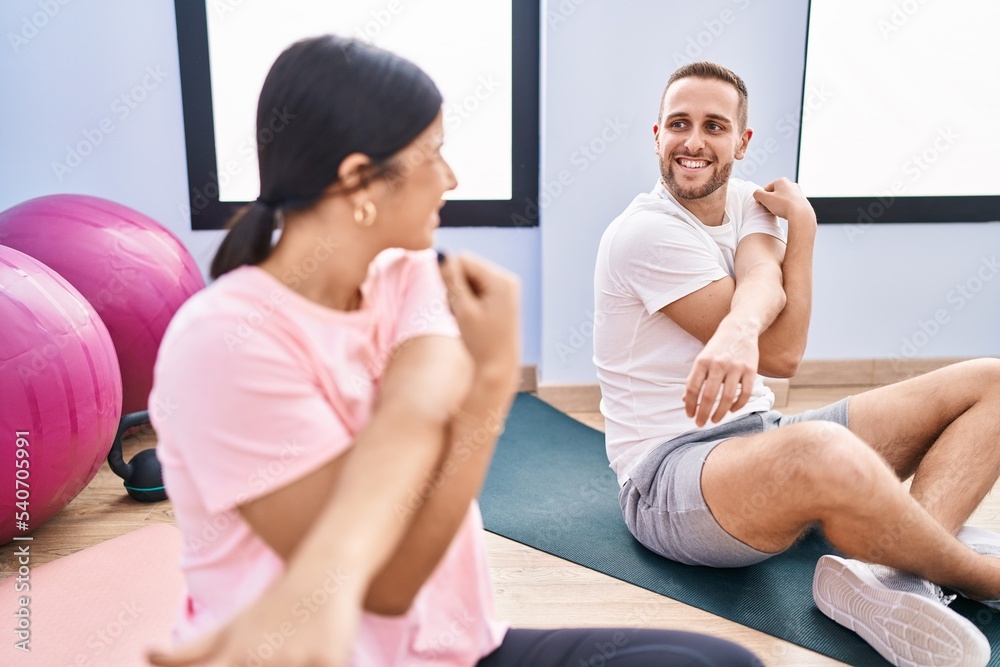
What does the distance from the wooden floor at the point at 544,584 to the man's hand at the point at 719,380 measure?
1.56 ft

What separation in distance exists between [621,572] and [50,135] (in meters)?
2.46

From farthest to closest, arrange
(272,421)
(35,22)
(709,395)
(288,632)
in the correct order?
1. (35,22)
2. (709,395)
3. (272,421)
4. (288,632)

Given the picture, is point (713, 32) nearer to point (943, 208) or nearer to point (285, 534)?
point (943, 208)

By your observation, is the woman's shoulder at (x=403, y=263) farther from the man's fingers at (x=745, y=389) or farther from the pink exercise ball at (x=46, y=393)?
the pink exercise ball at (x=46, y=393)

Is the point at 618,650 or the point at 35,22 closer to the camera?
the point at 618,650

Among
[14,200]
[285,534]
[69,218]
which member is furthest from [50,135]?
[285,534]

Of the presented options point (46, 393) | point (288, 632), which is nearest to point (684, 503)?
point (288, 632)

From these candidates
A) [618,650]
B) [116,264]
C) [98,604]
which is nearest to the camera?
[618,650]

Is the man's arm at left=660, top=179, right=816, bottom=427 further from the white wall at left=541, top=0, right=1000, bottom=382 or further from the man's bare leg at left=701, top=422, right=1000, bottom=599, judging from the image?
the white wall at left=541, top=0, right=1000, bottom=382

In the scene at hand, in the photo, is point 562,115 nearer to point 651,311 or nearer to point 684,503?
point 651,311

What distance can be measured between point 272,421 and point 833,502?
1079mm

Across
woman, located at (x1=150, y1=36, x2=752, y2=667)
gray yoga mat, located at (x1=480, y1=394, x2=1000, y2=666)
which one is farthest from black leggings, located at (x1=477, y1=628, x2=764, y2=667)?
gray yoga mat, located at (x1=480, y1=394, x2=1000, y2=666)

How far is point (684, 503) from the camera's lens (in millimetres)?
1579

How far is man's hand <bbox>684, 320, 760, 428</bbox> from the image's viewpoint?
4.28 feet
